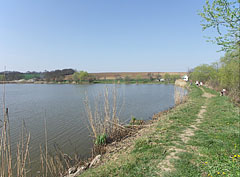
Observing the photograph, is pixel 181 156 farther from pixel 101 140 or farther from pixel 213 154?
pixel 101 140

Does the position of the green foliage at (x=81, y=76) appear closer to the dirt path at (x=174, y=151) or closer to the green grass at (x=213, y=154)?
the dirt path at (x=174, y=151)

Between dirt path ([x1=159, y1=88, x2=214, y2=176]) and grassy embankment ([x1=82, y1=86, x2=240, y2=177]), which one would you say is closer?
grassy embankment ([x1=82, y1=86, x2=240, y2=177])

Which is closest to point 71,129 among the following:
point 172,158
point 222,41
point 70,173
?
point 70,173

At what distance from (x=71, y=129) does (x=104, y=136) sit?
156 inches

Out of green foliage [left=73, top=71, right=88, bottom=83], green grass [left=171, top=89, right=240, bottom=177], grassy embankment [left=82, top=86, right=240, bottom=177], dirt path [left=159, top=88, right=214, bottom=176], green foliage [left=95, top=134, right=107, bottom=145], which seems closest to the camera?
green grass [left=171, top=89, right=240, bottom=177]

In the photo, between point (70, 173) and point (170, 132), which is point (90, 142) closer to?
point (70, 173)

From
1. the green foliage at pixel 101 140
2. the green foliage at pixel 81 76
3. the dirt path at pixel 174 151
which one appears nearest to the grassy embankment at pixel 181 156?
the dirt path at pixel 174 151

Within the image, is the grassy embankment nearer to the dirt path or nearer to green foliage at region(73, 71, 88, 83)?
the dirt path

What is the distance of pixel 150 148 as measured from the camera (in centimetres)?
545

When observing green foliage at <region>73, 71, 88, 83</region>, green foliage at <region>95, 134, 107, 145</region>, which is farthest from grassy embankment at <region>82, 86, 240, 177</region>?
green foliage at <region>73, 71, 88, 83</region>

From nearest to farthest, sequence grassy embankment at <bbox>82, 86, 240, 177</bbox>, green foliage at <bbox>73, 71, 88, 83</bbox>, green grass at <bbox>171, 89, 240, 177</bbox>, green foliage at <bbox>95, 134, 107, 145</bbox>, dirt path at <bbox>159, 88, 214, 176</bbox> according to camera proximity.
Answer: green grass at <bbox>171, 89, 240, 177</bbox> → grassy embankment at <bbox>82, 86, 240, 177</bbox> → dirt path at <bbox>159, 88, 214, 176</bbox> → green foliage at <bbox>95, 134, 107, 145</bbox> → green foliage at <bbox>73, 71, 88, 83</bbox>

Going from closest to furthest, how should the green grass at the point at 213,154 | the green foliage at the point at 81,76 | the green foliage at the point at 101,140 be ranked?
the green grass at the point at 213,154, the green foliage at the point at 101,140, the green foliage at the point at 81,76

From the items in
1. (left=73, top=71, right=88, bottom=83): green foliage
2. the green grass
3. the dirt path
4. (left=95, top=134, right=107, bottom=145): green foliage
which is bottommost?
(left=95, top=134, right=107, bottom=145): green foliage

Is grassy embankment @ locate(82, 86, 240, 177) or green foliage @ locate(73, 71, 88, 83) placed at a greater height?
green foliage @ locate(73, 71, 88, 83)
